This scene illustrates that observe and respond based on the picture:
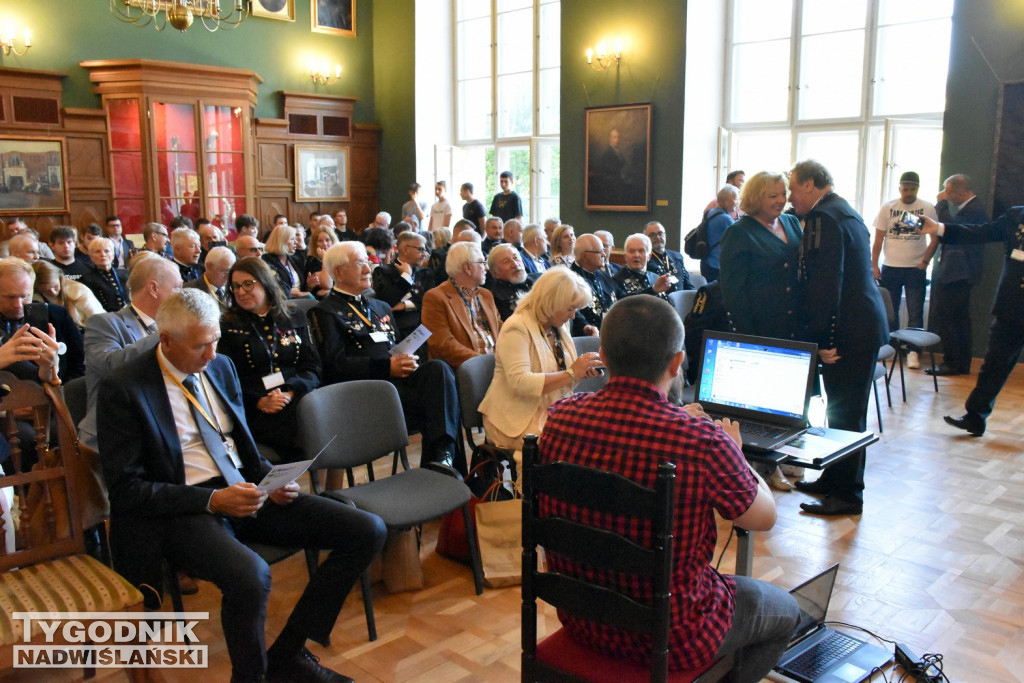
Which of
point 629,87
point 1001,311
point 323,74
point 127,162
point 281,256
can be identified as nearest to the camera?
point 1001,311

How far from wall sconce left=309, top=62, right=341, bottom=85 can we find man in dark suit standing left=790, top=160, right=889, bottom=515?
36.2 feet

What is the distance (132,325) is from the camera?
3514 millimetres

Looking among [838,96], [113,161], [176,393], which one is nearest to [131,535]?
[176,393]

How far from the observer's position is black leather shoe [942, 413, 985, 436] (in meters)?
5.37

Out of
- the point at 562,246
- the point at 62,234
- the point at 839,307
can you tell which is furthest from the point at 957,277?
the point at 62,234

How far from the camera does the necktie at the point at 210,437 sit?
2697 mm

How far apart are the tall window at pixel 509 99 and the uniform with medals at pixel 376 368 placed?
26.7 ft

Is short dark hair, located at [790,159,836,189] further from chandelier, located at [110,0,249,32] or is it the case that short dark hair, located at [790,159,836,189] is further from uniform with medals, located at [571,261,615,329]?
chandelier, located at [110,0,249,32]

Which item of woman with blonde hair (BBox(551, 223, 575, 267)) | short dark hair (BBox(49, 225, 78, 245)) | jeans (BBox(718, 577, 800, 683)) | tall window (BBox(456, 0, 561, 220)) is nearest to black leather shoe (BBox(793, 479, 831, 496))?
jeans (BBox(718, 577, 800, 683))

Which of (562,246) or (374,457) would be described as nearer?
(374,457)

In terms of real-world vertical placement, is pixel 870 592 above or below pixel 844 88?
below

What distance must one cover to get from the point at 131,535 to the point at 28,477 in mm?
345

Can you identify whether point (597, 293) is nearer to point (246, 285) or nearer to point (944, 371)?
point (246, 285)

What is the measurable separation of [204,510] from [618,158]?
869 cm
